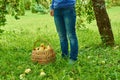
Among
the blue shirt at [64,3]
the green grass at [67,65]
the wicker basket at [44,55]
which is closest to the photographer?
the green grass at [67,65]

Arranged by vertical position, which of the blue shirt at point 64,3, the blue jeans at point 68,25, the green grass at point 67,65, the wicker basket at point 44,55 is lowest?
the green grass at point 67,65

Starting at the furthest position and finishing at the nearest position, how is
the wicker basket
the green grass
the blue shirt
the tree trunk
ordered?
the tree trunk
the wicker basket
the blue shirt
the green grass

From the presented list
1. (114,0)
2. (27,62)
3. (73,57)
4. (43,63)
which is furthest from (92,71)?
(114,0)

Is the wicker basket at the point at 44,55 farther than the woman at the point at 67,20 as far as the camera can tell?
Yes

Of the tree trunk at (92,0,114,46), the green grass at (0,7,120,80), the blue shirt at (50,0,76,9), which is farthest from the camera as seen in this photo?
the tree trunk at (92,0,114,46)

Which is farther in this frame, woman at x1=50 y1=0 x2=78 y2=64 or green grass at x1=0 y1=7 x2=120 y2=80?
woman at x1=50 y1=0 x2=78 y2=64

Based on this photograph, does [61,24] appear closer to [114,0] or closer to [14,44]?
[14,44]

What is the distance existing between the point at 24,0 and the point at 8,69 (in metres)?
1.24

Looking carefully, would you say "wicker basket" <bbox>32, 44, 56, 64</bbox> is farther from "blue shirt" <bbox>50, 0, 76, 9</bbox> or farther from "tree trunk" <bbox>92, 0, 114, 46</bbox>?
"tree trunk" <bbox>92, 0, 114, 46</bbox>

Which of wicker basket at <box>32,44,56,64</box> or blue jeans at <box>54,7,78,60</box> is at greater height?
blue jeans at <box>54,7,78,60</box>

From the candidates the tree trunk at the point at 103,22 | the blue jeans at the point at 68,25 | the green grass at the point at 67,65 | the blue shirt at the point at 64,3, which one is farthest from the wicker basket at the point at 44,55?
the tree trunk at the point at 103,22

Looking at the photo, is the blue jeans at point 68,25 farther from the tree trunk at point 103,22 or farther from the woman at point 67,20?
the tree trunk at point 103,22

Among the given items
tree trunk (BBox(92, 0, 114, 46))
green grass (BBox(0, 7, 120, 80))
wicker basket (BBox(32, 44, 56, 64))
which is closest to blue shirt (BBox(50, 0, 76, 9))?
wicker basket (BBox(32, 44, 56, 64))

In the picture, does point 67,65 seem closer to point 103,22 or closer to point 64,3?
point 64,3
